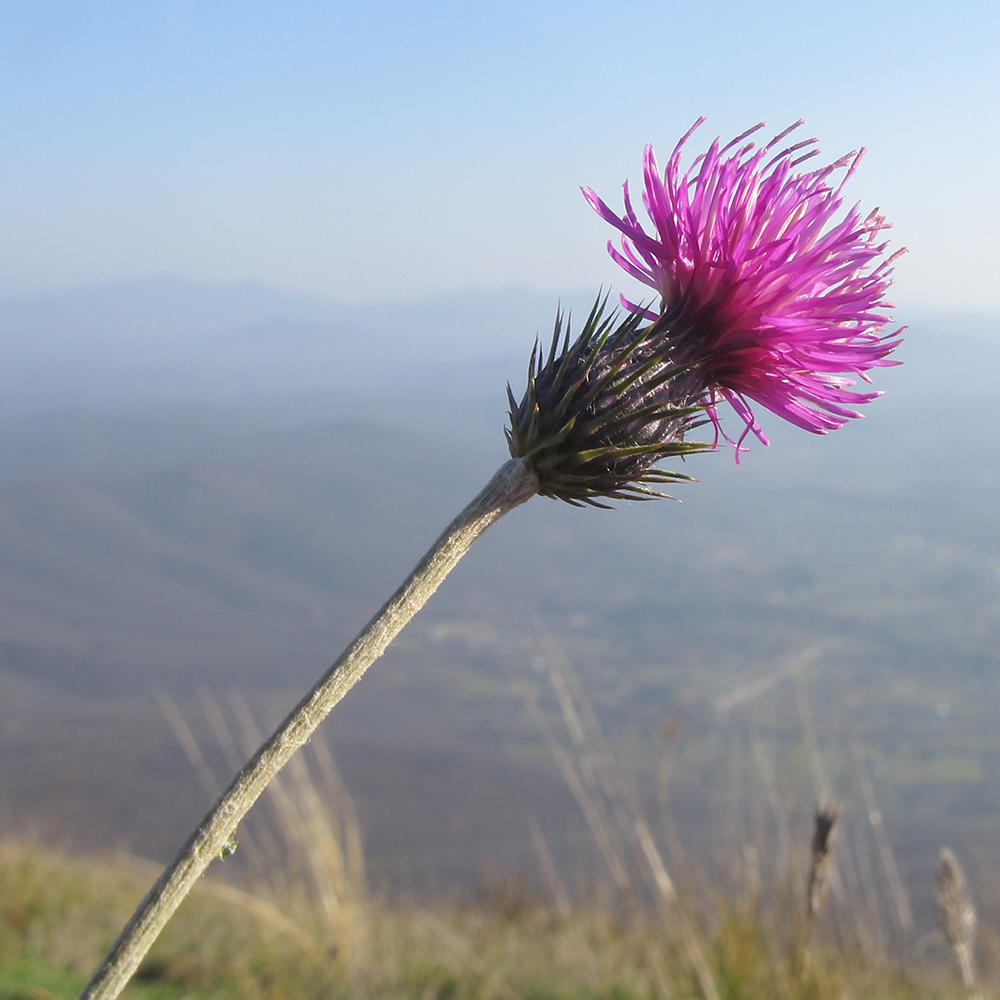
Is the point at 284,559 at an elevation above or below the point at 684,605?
above

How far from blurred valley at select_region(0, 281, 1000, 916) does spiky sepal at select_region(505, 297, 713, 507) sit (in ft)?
0.80

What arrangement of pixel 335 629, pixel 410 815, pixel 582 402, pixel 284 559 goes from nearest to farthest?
pixel 582 402, pixel 410 815, pixel 335 629, pixel 284 559

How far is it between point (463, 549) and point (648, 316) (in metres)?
0.99

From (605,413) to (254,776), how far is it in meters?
1.06

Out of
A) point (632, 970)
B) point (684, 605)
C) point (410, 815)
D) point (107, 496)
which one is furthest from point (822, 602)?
point (632, 970)

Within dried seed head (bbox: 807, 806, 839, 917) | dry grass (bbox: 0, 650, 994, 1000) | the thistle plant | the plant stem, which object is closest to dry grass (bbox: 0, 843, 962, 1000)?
dry grass (bbox: 0, 650, 994, 1000)

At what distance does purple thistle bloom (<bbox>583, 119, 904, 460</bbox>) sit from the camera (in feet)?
6.77

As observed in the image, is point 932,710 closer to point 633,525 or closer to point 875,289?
point 633,525

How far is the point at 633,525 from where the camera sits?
137875 millimetres

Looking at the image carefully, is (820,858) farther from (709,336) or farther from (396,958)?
(396,958)

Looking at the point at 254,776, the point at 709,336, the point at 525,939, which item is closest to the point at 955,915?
the point at 709,336

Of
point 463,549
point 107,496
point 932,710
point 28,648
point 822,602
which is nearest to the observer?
point 463,549

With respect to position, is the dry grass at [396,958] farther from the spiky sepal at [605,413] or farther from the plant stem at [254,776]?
the plant stem at [254,776]

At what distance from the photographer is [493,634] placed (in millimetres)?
95938
